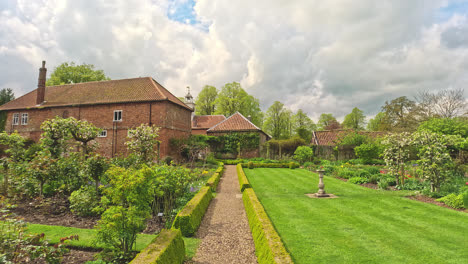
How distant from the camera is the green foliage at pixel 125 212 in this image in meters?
3.81

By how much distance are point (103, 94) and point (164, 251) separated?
24459 mm

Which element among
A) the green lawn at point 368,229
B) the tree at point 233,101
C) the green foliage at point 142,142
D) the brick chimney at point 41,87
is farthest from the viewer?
the tree at point 233,101

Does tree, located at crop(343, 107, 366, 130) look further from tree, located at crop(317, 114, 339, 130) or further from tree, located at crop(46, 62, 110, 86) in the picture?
tree, located at crop(46, 62, 110, 86)

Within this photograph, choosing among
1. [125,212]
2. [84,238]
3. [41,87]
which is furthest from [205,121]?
[125,212]

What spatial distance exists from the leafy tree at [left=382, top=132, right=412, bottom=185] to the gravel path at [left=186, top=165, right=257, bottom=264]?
7455mm

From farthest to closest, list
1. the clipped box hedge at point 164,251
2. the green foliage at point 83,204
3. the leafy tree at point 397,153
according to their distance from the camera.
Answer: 1. the leafy tree at point 397,153
2. the green foliage at point 83,204
3. the clipped box hedge at point 164,251

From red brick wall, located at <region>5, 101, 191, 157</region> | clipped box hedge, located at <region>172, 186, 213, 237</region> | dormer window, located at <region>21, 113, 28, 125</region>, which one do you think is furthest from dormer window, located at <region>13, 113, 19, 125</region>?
clipped box hedge, located at <region>172, 186, 213, 237</region>

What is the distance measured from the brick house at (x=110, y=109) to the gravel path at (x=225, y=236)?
47.0 feet

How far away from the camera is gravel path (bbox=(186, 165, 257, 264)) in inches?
177

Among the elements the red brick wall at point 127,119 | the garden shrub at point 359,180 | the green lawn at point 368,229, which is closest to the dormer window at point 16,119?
the red brick wall at point 127,119

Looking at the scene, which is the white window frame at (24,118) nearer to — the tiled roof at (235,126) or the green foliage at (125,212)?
the tiled roof at (235,126)

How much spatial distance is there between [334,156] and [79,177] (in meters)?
20.9

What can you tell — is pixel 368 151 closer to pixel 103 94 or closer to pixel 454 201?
pixel 454 201

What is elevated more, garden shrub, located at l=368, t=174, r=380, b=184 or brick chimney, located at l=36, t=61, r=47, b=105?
brick chimney, located at l=36, t=61, r=47, b=105
